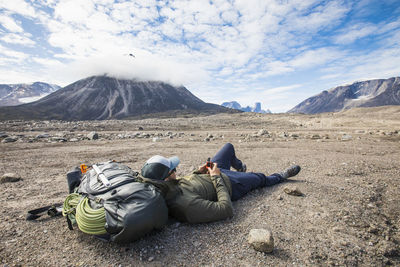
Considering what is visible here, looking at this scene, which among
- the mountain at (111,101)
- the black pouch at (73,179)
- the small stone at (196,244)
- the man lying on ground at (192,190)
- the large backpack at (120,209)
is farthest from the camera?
the mountain at (111,101)

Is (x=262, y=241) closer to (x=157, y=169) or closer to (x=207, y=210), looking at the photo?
(x=207, y=210)

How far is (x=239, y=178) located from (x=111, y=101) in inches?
A: 5426

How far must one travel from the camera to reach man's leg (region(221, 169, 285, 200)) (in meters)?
4.44

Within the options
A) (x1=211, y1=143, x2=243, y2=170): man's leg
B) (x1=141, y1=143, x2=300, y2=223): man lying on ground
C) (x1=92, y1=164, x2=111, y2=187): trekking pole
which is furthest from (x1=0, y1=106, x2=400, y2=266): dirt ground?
(x1=211, y1=143, x2=243, y2=170): man's leg

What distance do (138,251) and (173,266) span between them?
59 centimetres

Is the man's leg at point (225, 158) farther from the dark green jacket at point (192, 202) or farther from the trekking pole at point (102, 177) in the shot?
the trekking pole at point (102, 177)

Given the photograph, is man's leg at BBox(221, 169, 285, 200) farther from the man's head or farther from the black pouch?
the black pouch

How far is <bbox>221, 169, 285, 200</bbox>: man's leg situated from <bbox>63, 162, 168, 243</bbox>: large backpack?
6.43 ft

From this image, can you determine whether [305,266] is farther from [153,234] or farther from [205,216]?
[153,234]

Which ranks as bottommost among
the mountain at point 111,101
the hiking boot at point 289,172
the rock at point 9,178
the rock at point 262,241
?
the rock at point 9,178

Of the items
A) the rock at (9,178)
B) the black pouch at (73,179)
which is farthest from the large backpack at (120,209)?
the rock at (9,178)

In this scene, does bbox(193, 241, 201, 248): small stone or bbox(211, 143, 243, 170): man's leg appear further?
bbox(211, 143, 243, 170): man's leg

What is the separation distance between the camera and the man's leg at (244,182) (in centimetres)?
444

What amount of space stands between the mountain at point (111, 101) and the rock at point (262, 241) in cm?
10216
